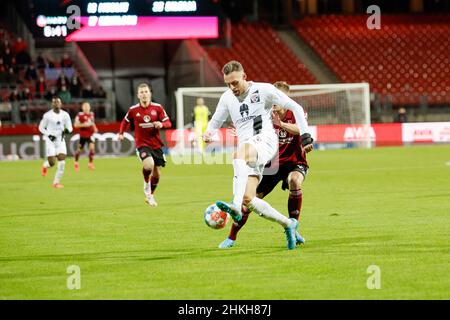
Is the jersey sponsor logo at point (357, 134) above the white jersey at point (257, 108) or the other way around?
the other way around

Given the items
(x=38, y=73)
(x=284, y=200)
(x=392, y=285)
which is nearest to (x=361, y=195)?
(x=284, y=200)

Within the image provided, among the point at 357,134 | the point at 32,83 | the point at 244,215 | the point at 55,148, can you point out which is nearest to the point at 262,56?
the point at 357,134

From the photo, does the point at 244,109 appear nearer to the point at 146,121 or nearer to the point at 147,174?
the point at 147,174

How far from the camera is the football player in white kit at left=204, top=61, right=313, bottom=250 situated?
34.6ft

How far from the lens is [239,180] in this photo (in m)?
10.7

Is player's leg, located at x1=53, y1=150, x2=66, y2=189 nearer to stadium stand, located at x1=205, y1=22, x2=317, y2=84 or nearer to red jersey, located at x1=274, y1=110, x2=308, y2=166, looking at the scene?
red jersey, located at x1=274, y1=110, x2=308, y2=166

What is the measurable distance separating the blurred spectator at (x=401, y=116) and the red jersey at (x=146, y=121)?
22.3m

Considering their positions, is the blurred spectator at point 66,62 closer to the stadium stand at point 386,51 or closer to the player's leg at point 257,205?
the stadium stand at point 386,51

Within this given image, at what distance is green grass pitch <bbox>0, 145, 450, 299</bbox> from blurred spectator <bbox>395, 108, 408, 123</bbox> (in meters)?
16.4

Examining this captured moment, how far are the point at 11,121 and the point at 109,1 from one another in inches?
243

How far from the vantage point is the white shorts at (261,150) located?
1057 centimetres

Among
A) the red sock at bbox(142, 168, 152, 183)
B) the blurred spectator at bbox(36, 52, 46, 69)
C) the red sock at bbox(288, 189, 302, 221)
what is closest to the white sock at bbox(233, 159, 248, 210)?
the red sock at bbox(288, 189, 302, 221)

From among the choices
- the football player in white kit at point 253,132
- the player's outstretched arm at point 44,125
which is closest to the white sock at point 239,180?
the football player in white kit at point 253,132
